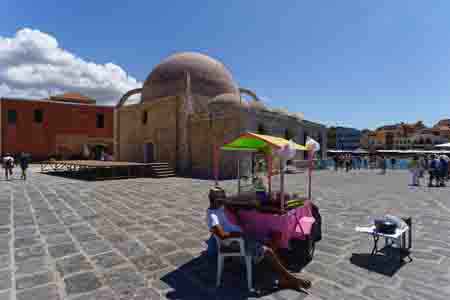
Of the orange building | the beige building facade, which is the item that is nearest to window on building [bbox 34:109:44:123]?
the orange building

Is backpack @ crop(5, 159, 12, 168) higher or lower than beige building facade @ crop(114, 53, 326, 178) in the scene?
lower

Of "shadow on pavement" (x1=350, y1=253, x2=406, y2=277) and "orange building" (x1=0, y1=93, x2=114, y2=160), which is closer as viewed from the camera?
"shadow on pavement" (x1=350, y1=253, x2=406, y2=277)

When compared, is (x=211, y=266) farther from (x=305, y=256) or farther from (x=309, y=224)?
(x=309, y=224)

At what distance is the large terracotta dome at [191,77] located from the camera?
1834 cm

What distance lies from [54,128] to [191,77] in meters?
19.9

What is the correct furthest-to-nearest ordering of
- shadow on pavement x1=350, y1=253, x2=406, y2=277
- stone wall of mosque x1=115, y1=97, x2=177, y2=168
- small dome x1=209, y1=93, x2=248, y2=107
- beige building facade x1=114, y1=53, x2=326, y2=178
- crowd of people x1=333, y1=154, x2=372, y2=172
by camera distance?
crowd of people x1=333, y1=154, x2=372, y2=172 → stone wall of mosque x1=115, y1=97, x2=177, y2=168 → small dome x1=209, y1=93, x2=248, y2=107 → beige building facade x1=114, y1=53, x2=326, y2=178 → shadow on pavement x1=350, y1=253, x2=406, y2=277

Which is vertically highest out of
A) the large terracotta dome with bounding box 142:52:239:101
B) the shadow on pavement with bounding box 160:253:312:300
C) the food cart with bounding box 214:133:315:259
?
the large terracotta dome with bounding box 142:52:239:101

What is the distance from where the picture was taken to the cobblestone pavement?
2.76m

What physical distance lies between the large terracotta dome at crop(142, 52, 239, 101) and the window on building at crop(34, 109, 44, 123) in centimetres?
1588

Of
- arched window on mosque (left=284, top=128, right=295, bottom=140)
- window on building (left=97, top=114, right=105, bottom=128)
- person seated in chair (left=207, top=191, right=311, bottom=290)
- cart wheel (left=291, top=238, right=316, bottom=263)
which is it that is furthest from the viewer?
window on building (left=97, top=114, right=105, bottom=128)

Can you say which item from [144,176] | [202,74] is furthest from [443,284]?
[202,74]

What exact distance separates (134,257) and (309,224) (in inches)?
96.8

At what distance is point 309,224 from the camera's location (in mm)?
3646

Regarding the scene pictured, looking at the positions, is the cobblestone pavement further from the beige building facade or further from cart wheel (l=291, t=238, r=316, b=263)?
the beige building facade
